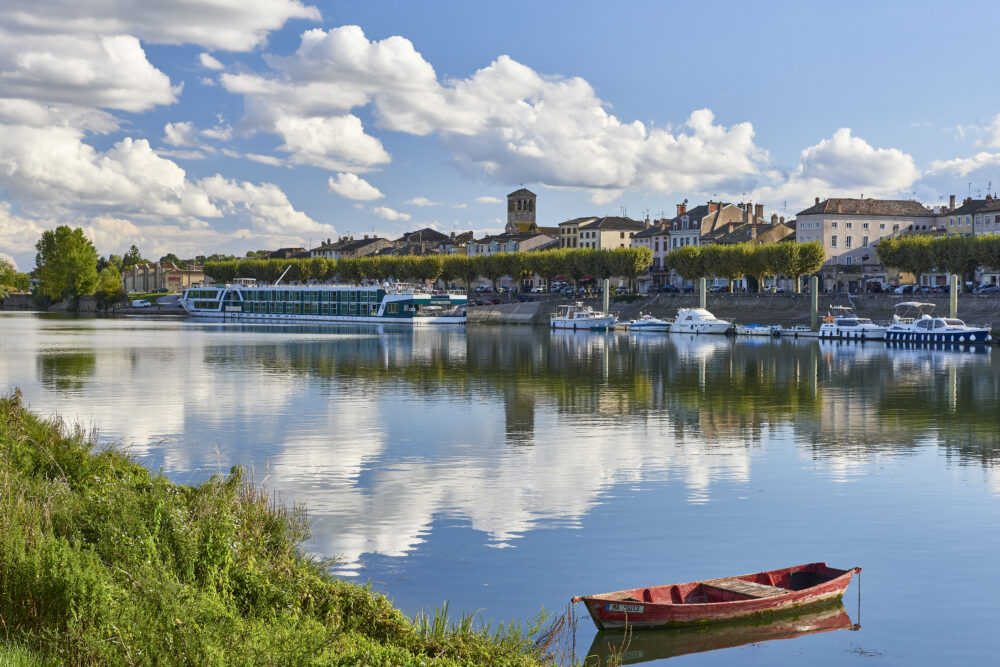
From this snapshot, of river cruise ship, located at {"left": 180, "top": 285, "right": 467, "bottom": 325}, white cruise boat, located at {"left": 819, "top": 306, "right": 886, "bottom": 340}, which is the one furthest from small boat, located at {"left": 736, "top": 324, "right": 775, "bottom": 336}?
river cruise ship, located at {"left": 180, "top": 285, "right": 467, "bottom": 325}

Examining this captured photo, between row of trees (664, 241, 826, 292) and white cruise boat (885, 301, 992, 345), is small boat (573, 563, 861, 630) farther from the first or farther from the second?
row of trees (664, 241, 826, 292)

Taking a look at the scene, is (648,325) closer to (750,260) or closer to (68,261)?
(750,260)

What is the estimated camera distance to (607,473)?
877 inches

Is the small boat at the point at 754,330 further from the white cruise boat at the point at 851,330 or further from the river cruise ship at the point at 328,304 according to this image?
the river cruise ship at the point at 328,304

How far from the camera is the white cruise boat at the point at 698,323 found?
9525 centimetres

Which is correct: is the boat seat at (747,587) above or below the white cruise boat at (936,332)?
below

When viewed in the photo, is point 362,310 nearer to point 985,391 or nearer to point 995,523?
point 985,391

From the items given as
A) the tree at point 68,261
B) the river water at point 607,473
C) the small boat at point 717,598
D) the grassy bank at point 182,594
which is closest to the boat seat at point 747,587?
the small boat at point 717,598

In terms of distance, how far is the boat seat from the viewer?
12.7 meters

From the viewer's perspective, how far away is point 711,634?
12344 mm

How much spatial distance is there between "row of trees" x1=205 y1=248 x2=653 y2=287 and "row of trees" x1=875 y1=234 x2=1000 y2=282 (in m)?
34.0

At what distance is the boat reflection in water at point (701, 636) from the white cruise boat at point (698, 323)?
3293 inches

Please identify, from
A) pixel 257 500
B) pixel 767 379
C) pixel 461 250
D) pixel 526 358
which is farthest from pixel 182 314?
pixel 257 500

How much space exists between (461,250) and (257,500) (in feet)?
578
